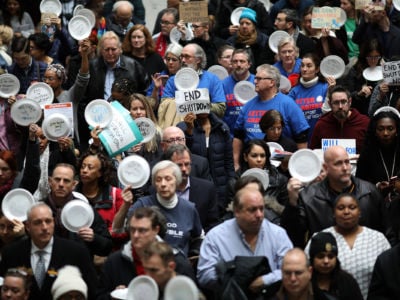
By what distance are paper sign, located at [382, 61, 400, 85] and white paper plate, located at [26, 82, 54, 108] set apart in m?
3.46

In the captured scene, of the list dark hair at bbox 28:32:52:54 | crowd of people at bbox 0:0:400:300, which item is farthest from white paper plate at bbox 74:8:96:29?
dark hair at bbox 28:32:52:54

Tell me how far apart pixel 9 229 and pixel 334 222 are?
8.90 feet

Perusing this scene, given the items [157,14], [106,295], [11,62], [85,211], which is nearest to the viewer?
[106,295]

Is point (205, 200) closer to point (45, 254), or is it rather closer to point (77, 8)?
point (45, 254)

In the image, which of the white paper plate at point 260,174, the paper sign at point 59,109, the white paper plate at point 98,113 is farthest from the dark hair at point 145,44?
the white paper plate at point 260,174

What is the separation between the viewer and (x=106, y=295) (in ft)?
35.0

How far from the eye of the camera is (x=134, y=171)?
1221 centimetres

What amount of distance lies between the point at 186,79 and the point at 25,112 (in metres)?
1.98

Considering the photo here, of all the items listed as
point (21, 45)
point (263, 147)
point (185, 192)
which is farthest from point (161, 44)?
point (185, 192)

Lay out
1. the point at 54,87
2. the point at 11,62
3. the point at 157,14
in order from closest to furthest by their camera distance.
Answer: the point at 54,87, the point at 11,62, the point at 157,14

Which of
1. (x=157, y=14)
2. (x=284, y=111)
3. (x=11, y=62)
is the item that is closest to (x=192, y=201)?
(x=284, y=111)

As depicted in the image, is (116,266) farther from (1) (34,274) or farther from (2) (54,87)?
(2) (54,87)

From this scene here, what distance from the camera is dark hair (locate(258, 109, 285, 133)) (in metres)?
13.7

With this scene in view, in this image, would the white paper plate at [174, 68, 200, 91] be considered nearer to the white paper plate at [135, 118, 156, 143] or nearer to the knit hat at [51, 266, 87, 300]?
the white paper plate at [135, 118, 156, 143]
